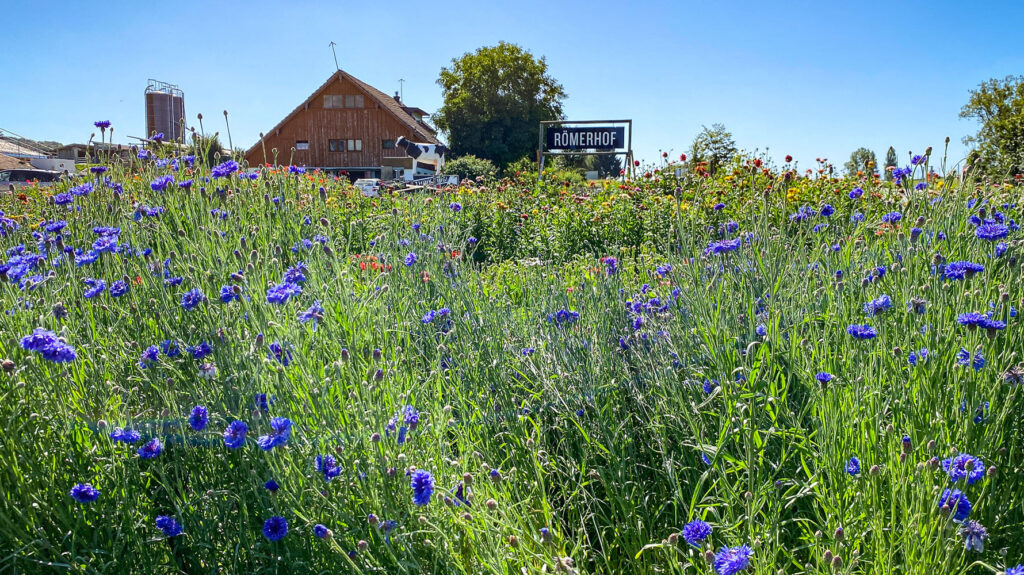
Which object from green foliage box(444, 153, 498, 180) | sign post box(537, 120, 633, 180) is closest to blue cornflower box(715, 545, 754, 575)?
sign post box(537, 120, 633, 180)

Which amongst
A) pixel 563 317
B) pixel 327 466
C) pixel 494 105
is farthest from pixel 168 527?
pixel 494 105

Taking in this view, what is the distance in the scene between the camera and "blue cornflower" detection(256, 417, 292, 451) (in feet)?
4.57

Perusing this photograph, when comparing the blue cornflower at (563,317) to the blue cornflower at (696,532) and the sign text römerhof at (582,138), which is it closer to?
the blue cornflower at (696,532)

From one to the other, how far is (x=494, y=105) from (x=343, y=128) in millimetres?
9215

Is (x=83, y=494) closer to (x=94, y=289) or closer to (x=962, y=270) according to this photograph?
(x=94, y=289)

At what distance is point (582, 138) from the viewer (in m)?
14.2

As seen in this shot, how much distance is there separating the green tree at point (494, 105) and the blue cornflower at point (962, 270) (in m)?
37.7

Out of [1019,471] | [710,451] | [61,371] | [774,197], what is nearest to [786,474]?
[710,451]

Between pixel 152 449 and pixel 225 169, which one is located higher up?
pixel 225 169

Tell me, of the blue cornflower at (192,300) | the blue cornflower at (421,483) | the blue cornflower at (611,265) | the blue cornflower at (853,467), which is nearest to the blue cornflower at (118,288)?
the blue cornflower at (192,300)

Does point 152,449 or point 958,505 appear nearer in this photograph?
point 958,505

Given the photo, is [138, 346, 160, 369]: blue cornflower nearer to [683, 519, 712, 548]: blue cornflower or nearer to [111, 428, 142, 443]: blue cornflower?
[111, 428, 142, 443]: blue cornflower

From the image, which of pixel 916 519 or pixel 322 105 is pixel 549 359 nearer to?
pixel 916 519

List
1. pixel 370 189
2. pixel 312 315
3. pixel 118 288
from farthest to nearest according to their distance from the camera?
pixel 370 189 < pixel 118 288 < pixel 312 315
